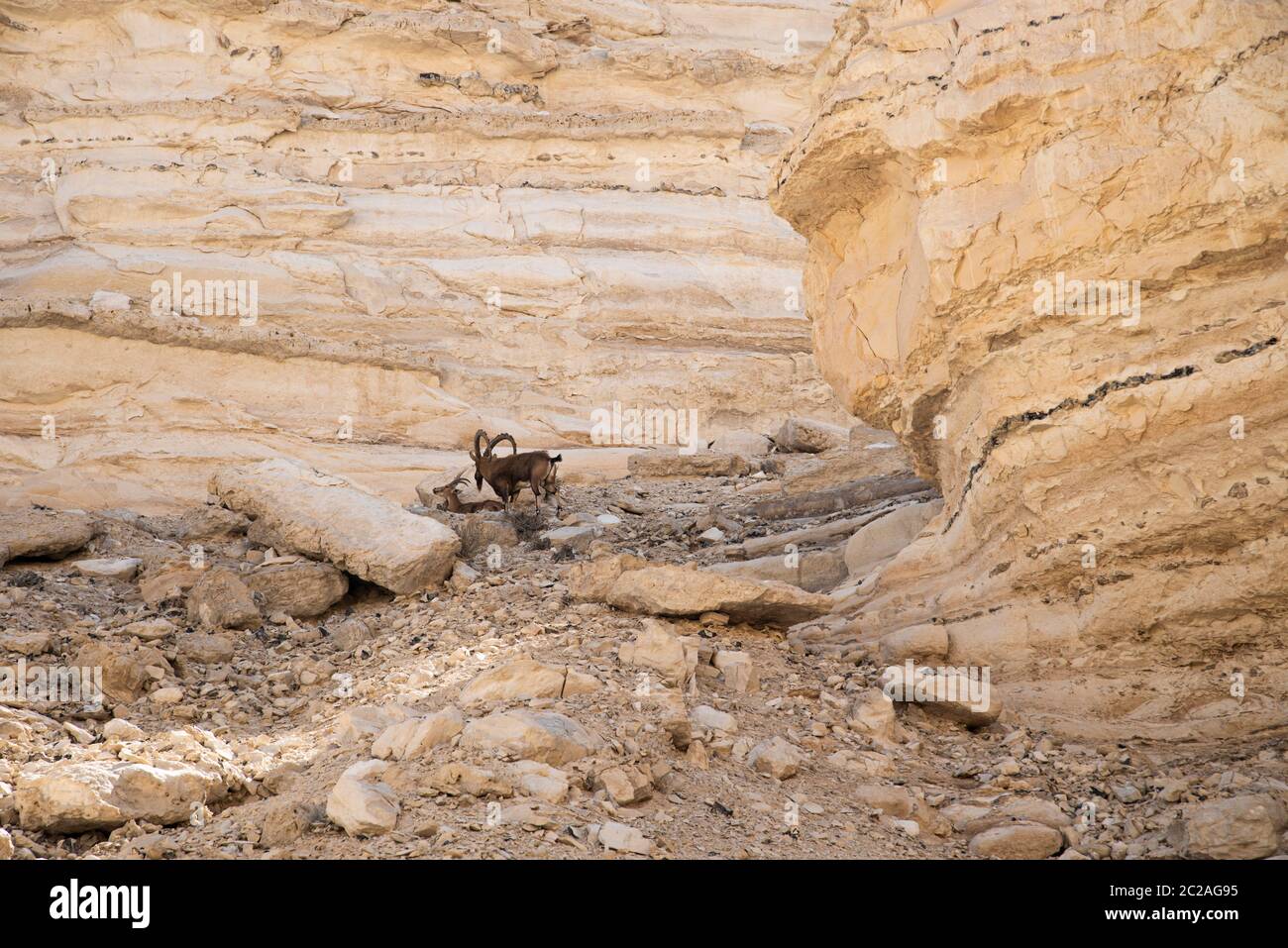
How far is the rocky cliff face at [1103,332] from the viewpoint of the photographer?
5.35 metres

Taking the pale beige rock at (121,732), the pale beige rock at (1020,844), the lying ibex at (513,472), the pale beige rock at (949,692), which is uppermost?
the lying ibex at (513,472)

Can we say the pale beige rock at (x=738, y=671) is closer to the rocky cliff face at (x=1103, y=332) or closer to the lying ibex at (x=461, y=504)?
the rocky cliff face at (x=1103, y=332)

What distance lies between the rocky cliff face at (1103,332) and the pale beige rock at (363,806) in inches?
128

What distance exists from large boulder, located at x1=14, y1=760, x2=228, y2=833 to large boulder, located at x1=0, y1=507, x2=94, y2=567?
4.43 m

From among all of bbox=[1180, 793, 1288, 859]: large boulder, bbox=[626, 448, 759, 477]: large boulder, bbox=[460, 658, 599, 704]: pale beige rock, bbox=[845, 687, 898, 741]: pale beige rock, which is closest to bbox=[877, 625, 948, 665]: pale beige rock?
bbox=[845, 687, 898, 741]: pale beige rock

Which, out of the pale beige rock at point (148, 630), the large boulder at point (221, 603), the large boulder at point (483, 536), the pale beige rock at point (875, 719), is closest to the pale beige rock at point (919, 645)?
the pale beige rock at point (875, 719)

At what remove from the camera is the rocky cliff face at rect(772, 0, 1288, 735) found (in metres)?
5.35

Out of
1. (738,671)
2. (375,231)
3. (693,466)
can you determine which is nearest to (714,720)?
(738,671)

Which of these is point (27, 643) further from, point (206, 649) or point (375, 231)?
point (375, 231)

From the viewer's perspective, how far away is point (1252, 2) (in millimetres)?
5359

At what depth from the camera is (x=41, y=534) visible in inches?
351

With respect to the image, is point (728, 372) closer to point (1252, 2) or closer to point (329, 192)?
point (329, 192)

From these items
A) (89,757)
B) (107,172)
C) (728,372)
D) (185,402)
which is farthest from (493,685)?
(107,172)

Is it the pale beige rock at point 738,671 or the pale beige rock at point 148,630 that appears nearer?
the pale beige rock at point 738,671
